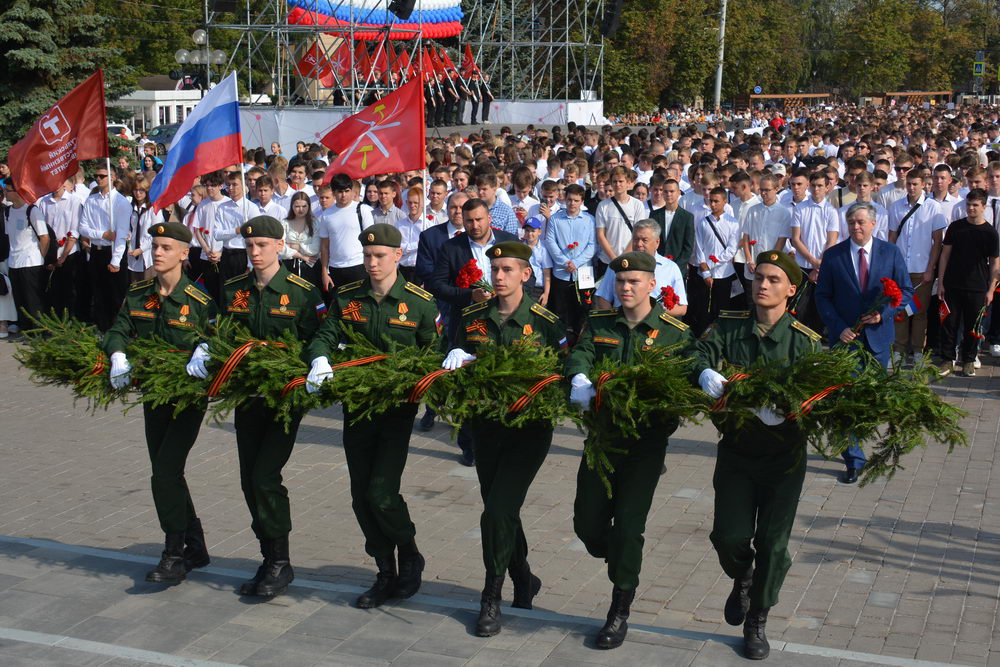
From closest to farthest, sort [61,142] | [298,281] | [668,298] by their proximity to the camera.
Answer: [298,281]
[668,298]
[61,142]

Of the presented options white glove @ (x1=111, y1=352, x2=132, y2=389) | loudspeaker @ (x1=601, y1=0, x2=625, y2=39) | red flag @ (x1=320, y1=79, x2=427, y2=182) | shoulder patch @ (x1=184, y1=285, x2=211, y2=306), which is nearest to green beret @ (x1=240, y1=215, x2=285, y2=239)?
shoulder patch @ (x1=184, y1=285, x2=211, y2=306)

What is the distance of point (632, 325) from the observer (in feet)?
19.6

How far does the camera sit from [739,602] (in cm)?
584

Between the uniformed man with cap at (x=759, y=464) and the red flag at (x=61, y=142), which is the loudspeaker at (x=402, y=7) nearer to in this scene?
the red flag at (x=61, y=142)

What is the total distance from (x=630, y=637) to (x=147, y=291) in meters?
3.14

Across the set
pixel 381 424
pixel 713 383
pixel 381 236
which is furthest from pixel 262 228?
pixel 713 383

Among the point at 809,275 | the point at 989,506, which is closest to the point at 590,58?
the point at 809,275

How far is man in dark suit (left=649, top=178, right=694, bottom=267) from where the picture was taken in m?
11.4

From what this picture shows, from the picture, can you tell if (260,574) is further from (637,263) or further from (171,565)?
(637,263)

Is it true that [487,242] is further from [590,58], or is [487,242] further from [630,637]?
[590,58]

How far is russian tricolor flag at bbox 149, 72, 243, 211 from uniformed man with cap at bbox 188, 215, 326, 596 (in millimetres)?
2994

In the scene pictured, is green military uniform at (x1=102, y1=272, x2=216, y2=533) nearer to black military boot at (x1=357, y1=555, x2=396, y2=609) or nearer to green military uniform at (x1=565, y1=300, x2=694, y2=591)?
black military boot at (x1=357, y1=555, x2=396, y2=609)

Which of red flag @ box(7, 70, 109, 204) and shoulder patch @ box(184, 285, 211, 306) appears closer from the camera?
shoulder patch @ box(184, 285, 211, 306)

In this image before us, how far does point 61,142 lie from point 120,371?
5105 mm
